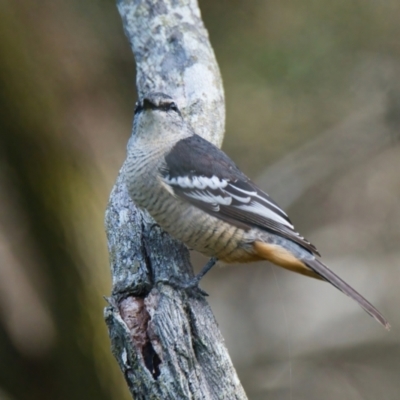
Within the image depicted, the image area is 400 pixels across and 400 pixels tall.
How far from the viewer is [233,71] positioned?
7887 millimetres

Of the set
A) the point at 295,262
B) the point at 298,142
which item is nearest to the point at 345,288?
the point at 295,262

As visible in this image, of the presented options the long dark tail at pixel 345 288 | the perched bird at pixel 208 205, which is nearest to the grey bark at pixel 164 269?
the perched bird at pixel 208 205

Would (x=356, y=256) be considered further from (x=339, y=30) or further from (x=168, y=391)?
(x=168, y=391)

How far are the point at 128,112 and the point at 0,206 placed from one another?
294 cm

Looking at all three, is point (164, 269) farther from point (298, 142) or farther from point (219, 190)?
point (298, 142)

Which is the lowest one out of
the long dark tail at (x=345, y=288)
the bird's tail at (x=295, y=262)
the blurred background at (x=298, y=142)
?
the long dark tail at (x=345, y=288)

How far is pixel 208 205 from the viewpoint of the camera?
3.68 meters

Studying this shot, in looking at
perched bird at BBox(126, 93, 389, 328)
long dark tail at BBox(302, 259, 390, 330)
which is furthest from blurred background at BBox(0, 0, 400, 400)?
long dark tail at BBox(302, 259, 390, 330)

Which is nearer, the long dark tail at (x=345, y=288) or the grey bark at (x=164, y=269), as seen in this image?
the grey bark at (x=164, y=269)

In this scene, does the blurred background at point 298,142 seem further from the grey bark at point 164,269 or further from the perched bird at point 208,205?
the perched bird at point 208,205

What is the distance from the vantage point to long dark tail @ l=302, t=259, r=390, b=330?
10.7 ft

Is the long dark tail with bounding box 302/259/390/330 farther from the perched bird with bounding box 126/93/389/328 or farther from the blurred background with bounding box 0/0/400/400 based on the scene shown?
the blurred background with bounding box 0/0/400/400

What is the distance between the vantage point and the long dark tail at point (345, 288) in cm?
326

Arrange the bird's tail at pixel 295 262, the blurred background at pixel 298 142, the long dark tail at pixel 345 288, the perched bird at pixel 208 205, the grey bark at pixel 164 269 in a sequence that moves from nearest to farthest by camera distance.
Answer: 1. the grey bark at pixel 164 269
2. the long dark tail at pixel 345 288
3. the bird's tail at pixel 295 262
4. the perched bird at pixel 208 205
5. the blurred background at pixel 298 142
